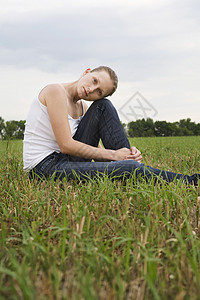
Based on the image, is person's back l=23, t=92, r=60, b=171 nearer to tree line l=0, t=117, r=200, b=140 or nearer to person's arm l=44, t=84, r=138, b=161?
person's arm l=44, t=84, r=138, b=161

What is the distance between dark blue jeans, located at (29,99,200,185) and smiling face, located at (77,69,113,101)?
5.3 inches

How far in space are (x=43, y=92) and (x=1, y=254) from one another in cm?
165

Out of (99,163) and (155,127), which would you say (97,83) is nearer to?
(99,163)

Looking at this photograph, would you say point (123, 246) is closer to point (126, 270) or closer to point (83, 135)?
point (126, 270)

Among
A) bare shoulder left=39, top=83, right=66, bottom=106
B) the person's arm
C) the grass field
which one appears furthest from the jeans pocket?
the grass field

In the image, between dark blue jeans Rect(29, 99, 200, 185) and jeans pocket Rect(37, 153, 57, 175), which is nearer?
dark blue jeans Rect(29, 99, 200, 185)

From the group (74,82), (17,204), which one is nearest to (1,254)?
(17,204)

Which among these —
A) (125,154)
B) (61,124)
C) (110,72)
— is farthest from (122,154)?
(110,72)

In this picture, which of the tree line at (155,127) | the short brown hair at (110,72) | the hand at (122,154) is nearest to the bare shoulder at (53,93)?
the short brown hair at (110,72)

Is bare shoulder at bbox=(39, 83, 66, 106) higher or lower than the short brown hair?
lower

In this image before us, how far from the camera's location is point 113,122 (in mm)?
2896

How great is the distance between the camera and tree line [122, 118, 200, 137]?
53.9 feet

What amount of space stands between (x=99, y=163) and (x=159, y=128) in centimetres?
1845

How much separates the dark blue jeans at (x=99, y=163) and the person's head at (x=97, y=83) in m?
0.14
